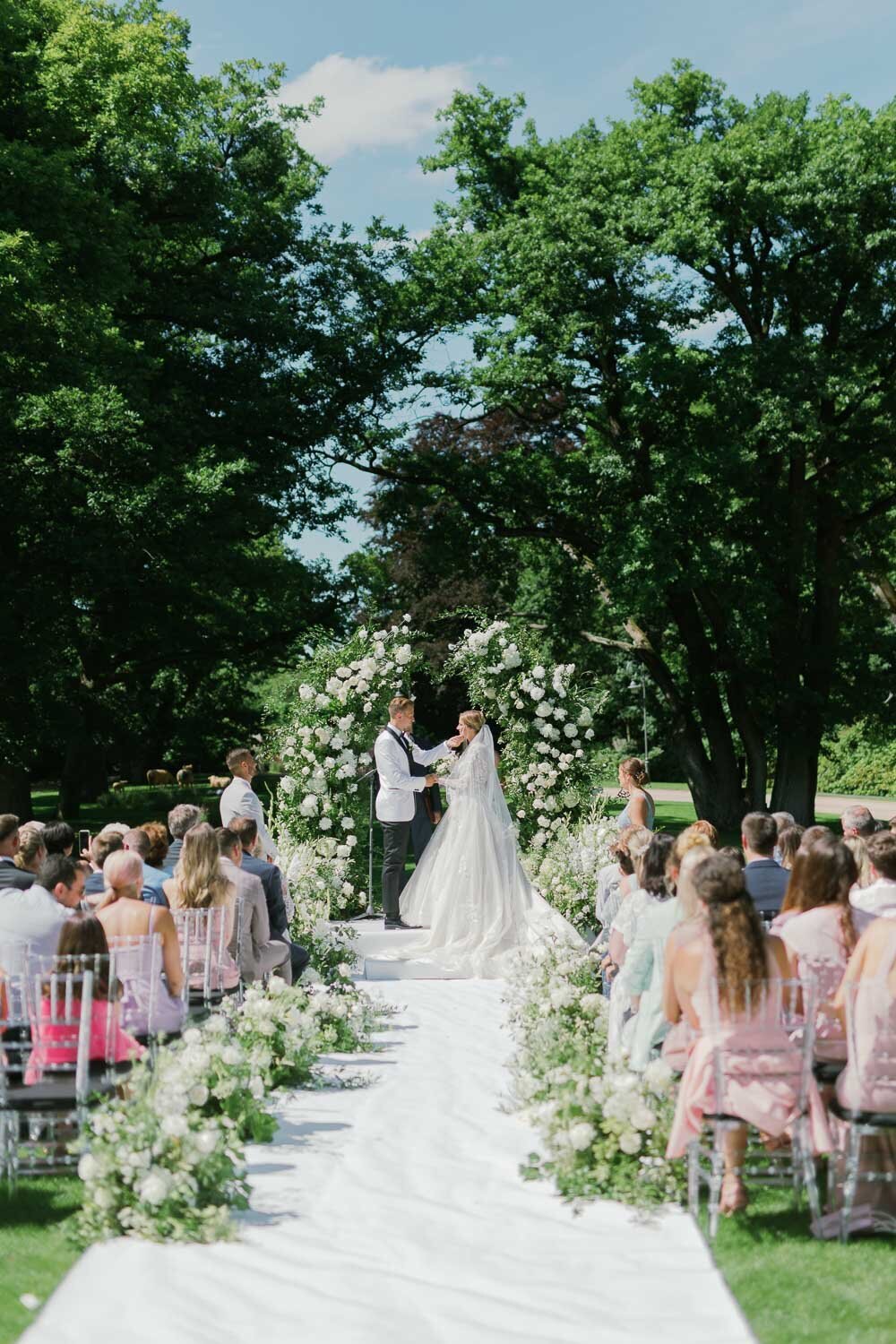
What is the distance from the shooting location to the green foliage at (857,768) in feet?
150

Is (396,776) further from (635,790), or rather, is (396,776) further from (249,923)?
(249,923)

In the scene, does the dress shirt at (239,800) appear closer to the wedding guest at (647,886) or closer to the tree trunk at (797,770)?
the wedding guest at (647,886)

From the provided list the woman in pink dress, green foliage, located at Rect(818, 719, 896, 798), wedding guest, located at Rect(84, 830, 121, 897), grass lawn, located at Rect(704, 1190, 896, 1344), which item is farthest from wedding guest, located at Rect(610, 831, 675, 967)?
green foliage, located at Rect(818, 719, 896, 798)

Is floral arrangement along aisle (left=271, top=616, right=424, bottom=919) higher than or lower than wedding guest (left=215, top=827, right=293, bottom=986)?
higher

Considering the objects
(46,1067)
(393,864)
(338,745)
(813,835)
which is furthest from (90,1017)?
(338,745)

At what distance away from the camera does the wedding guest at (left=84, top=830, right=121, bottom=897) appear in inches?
339

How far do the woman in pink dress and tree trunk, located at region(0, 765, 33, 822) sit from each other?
71.0ft

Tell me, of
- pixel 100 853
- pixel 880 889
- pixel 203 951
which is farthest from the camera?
pixel 100 853

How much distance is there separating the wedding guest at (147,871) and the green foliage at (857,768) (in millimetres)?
38562

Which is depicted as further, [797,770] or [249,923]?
[797,770]

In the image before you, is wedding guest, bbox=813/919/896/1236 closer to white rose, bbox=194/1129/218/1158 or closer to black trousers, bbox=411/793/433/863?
white rose, bbox=194/1129/218/1158

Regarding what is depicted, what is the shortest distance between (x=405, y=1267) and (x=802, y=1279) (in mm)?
1410

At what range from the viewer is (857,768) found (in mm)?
46969

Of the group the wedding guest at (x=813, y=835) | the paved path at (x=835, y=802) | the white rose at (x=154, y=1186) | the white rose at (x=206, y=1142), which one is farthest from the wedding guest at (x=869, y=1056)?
the paved path at (x=835, y=802)
